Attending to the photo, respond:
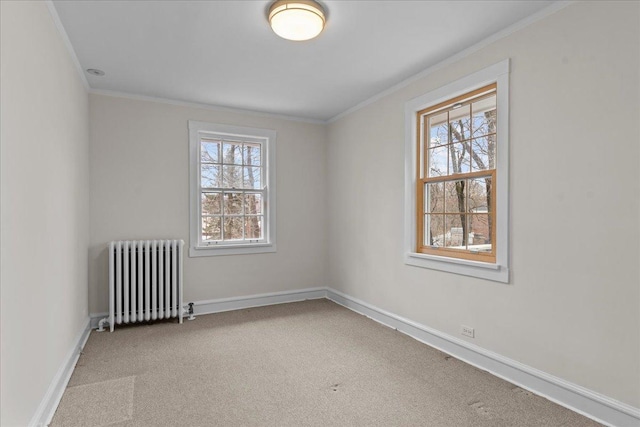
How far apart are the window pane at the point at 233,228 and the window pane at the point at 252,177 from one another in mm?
470

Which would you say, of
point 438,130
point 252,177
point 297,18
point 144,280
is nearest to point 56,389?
point 144,280

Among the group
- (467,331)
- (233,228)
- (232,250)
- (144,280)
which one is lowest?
(467,331)

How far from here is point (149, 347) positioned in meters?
3.36

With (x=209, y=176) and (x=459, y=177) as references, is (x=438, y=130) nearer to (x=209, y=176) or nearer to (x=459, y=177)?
(x=459, y=177)

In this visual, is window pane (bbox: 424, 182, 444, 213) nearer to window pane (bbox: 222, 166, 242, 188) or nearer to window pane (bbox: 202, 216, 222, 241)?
window pane (bbox: 222, 166, 242, 188)

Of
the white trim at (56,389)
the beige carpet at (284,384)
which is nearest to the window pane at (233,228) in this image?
the beige carpet at (284,384)

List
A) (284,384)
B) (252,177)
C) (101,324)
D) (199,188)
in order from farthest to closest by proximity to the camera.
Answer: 1. (252,177)
2. (199,188)
3. (101,324)
4. (284,384)

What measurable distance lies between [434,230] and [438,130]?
98 cm

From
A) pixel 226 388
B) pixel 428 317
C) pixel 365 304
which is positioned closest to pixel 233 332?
pixel 226 388

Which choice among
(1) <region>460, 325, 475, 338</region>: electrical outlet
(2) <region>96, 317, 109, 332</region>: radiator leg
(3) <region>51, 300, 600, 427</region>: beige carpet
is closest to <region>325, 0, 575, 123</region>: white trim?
(1) <region>460, 325, 475, 338</region>: electrical outlet

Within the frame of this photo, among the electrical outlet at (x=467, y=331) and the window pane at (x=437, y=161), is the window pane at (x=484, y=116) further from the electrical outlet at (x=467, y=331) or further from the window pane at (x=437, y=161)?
the electrical outlet at (x=467, y=331)

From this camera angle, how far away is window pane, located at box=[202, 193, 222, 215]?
4.62 meters

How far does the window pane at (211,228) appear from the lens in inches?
182

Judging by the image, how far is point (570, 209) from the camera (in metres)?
2.33
